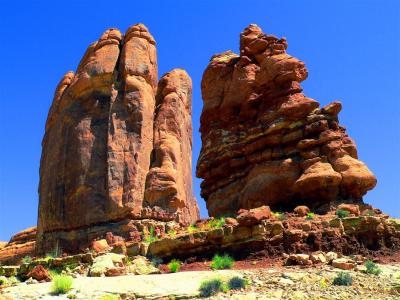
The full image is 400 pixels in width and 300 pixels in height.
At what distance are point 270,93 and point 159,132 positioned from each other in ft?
46.3

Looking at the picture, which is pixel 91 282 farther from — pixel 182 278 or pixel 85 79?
pixel 85 79

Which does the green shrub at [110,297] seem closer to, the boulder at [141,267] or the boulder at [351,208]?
the boulder at [141,267]

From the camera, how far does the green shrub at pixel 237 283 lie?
15062 millimetres

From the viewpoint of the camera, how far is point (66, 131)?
36.6 metres

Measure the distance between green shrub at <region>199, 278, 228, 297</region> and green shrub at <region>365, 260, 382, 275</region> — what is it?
440cm

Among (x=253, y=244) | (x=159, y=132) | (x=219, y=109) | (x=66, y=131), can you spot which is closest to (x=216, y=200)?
(x=219, y=109)

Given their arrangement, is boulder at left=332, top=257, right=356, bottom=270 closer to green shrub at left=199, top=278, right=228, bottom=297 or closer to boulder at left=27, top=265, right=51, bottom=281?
green shrub at left=199, top=278, right=228, bottom=297

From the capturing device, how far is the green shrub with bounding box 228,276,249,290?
1506 cm

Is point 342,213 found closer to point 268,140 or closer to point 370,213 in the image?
point 370,213

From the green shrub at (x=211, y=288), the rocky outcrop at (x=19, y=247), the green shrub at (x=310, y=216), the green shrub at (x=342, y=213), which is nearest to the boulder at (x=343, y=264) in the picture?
the green shrub at (x=342, y=213)

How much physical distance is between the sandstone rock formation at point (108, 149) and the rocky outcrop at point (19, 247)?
8462 mm

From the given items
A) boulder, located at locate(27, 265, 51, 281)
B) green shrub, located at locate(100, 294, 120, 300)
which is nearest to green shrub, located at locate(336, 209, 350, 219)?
green shrub, located at locate(100, 294, 120, 300)

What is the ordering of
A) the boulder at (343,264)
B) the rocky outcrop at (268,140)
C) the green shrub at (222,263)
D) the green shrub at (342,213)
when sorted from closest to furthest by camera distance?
the boulder at (343,264)
the green shrub at (222,263)
the green shrub at (342,213)
the rocky outcrop at (268,140)

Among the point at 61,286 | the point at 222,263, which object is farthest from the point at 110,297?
the point at 222,263
